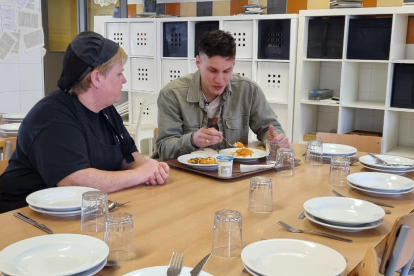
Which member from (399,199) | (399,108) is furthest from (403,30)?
(399,199)

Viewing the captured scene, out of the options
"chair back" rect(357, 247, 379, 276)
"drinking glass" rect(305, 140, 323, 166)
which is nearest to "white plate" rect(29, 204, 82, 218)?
"chair back" rect(357, 247, 379, 276)

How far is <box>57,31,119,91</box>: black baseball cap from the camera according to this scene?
1.88 meters

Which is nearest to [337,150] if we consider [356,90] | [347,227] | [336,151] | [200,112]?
[336,151]

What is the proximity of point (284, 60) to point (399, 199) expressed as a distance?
2.42 m

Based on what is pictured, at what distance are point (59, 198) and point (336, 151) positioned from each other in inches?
59.0

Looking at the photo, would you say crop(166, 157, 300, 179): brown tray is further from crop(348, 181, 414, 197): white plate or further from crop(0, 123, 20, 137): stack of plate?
crop(0, 123, 20, 137): stack of plate

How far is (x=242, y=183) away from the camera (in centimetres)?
194

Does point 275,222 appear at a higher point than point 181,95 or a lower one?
lower

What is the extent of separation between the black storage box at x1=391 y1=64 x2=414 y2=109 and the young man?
1368mm

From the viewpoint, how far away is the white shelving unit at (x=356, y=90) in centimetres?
364

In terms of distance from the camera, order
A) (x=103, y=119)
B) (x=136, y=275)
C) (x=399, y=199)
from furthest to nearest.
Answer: (x=103, y=119), (x=399, y=199), (x=136, y=275)

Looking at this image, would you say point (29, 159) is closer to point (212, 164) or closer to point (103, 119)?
point (103, 119)

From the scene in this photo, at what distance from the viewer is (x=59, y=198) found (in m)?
1.61

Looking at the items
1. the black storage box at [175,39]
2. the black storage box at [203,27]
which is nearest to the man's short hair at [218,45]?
the black storage box at [203,27]
